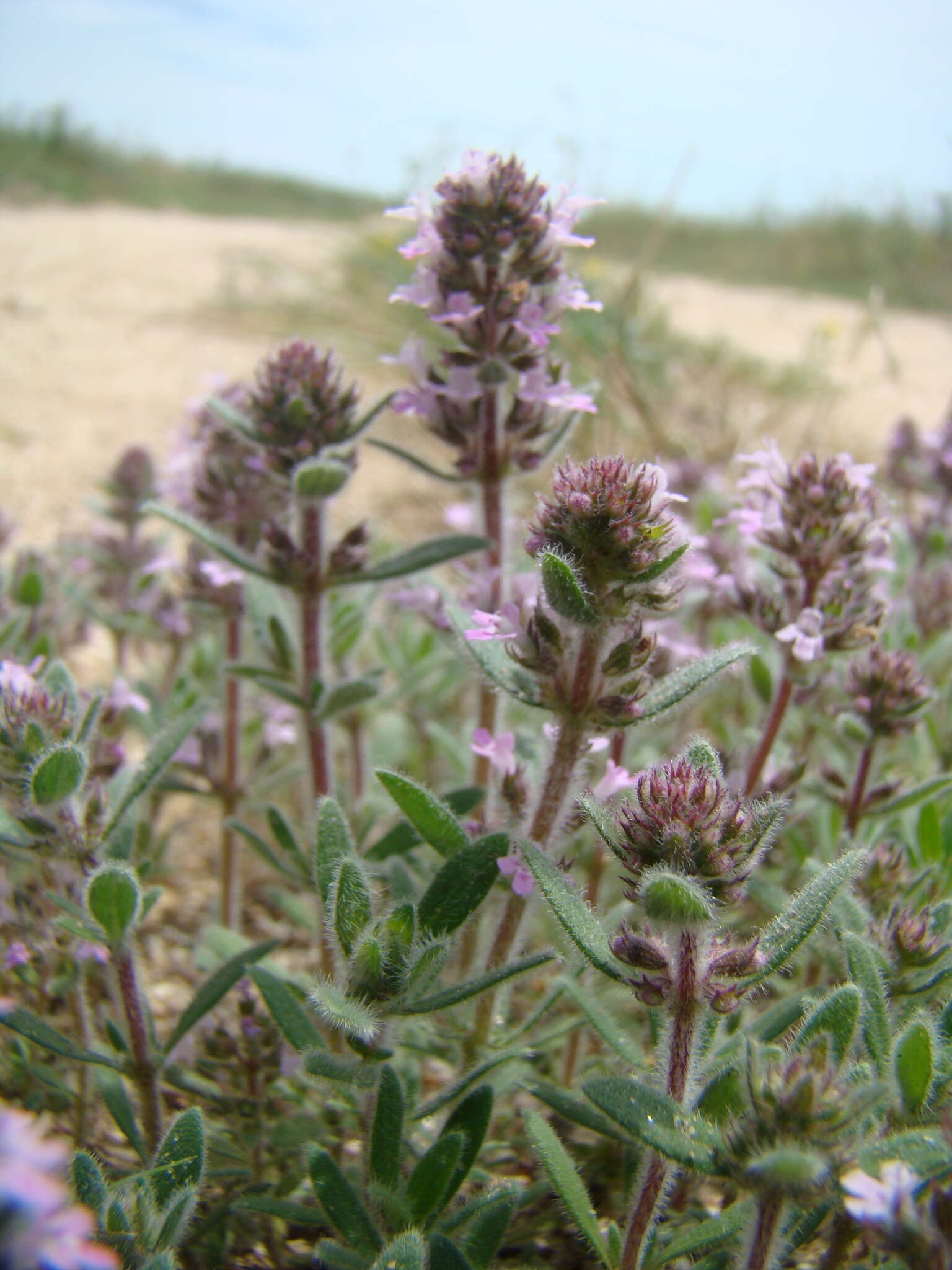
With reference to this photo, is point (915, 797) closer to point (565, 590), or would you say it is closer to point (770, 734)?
point (770, 734)

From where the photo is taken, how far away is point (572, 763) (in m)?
1.89

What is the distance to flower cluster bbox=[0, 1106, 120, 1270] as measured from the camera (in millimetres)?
837

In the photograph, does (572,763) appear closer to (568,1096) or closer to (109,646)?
(568,1096)

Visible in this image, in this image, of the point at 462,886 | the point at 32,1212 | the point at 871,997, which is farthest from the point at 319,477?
the point at 32,1212

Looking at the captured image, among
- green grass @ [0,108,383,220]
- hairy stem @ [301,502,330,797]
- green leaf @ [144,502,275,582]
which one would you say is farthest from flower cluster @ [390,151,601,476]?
green grass @ [0,108,383,220]

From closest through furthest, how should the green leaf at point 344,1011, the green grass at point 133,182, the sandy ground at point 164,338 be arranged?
the green leaf at point 344,1011 < the sandy ground at point 164,338 < the green grass at point 133,182

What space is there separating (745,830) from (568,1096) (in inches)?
29.6

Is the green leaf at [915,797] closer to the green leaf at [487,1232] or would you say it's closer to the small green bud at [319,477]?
the green leaf at [487,1232]

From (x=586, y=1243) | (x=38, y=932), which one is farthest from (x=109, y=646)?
(x=586, y=1243)

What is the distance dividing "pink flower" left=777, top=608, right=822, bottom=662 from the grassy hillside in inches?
601

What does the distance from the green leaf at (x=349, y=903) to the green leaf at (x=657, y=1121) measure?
1.50 feet

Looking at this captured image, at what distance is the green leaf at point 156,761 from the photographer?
2111mm

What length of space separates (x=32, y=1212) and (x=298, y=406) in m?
1.94

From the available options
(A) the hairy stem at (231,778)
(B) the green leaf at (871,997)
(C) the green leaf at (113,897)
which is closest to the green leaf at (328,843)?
(C) the green leaf at (113,897)
